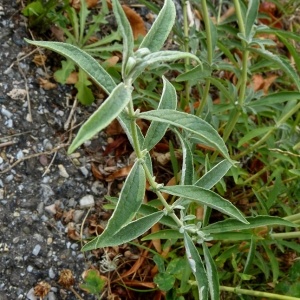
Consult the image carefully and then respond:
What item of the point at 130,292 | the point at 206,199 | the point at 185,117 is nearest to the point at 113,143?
the point at 130,292

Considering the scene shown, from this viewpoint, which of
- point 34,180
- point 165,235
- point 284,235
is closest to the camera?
point 165,235

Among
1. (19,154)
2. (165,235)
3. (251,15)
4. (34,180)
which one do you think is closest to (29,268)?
(34,180)

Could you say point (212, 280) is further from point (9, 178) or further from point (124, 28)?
point (9, 178)

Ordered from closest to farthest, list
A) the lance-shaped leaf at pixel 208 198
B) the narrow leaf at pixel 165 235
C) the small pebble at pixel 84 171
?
the lance-shaped leaf at pixel 208 198 → the narrow leaf at pixel 165 235 → the small pebble at pixel 84 171

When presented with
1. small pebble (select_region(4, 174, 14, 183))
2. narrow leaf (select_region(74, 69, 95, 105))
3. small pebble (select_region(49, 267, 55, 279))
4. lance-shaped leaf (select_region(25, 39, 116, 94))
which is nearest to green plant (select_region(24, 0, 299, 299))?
lance-shaped leaf (select_region(25, 39, 116, 94))

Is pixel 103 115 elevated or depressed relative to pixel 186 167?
elevated

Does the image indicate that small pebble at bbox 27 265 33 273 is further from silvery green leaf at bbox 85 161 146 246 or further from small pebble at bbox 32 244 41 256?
silvery green leaf at bbox 85 161 146 246

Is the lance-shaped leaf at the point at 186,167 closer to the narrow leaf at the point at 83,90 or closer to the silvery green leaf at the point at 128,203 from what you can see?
the silvery green leaf at the point at 128,203

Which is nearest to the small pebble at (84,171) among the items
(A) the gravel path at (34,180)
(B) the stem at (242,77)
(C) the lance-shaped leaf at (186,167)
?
(A) the gravel path at (34,180)
